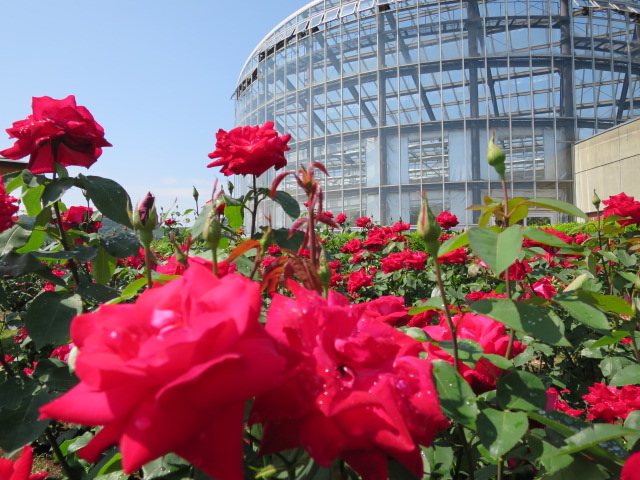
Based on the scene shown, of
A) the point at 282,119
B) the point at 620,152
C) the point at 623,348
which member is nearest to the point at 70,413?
the point at 623,348

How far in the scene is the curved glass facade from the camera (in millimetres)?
10047

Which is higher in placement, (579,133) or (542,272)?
(579,133)

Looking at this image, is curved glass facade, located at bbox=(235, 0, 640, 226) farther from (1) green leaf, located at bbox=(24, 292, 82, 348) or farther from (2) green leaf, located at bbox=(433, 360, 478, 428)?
(2) green leaf, located at bbox=(433, 360, 478, 428)

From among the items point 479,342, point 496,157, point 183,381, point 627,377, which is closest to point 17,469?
point 183,381

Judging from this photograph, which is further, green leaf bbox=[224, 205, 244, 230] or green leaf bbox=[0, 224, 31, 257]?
green leaf bbox=[224, 205, 244, 230]

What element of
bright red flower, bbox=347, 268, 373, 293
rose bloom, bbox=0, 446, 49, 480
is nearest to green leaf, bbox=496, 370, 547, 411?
rose bloom, bbox=0, 446, 49, 480

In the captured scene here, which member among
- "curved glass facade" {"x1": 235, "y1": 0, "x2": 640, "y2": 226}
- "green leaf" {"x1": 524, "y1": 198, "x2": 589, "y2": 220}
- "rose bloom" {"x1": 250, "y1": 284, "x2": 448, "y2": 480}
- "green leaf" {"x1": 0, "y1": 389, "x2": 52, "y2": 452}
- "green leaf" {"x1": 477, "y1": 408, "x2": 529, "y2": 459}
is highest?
"curved glass facade" {"x1": 235, "y1": 0, "x2": 640, "y2": 226}

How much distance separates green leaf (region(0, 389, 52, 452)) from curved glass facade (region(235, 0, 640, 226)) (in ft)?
32.0

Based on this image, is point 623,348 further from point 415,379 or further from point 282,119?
point 282,119

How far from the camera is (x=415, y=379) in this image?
0.28 metres

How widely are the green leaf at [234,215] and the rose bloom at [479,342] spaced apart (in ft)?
1.92

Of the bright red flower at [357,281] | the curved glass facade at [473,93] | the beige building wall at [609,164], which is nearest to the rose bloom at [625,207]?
the bright red flower at [357,281]

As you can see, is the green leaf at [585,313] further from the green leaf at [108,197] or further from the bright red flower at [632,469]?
the green leaf at [108,197]

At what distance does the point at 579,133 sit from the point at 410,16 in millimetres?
4538
